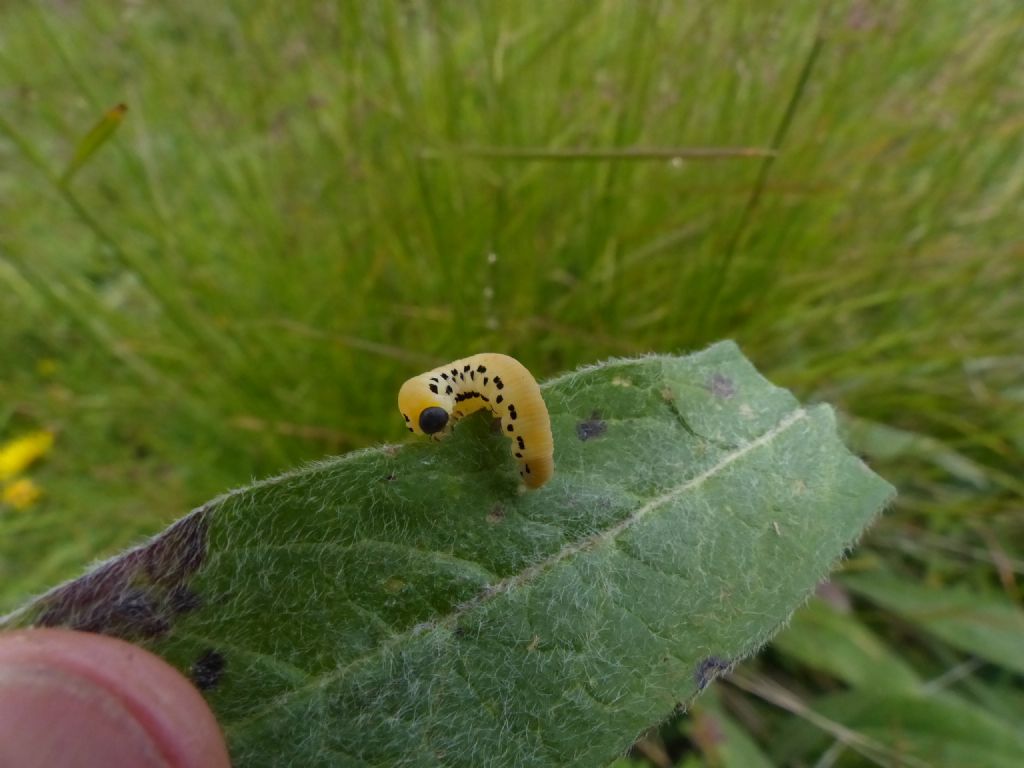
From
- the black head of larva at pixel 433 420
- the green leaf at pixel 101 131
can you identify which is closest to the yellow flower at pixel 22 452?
the green leaf at pixel 101 131

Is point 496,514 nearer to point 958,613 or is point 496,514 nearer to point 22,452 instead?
point 958,613

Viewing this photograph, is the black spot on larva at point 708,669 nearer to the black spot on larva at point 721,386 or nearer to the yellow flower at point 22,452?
the black spot on larva at point 721,386

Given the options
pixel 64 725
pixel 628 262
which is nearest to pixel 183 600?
pixel 64 725

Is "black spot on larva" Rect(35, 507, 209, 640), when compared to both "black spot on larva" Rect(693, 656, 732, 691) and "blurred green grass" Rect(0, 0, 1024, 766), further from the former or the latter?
"blurred green grass" Rect(0, 0, 1024, 766)

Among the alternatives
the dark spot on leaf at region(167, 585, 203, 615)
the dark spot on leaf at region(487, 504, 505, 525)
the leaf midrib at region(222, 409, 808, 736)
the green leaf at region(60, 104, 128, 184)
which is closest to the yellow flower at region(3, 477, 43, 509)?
the green leaf at region(60, 104, 128, 184)

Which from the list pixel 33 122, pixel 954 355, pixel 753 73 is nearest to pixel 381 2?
pixel 753 73

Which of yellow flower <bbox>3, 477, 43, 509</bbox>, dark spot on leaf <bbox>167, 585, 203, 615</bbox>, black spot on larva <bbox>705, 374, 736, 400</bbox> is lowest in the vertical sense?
yellow flower <bbox>3, 477, 43, 509</bbox>

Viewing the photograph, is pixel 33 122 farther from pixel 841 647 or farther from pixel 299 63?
pixel 841 647
